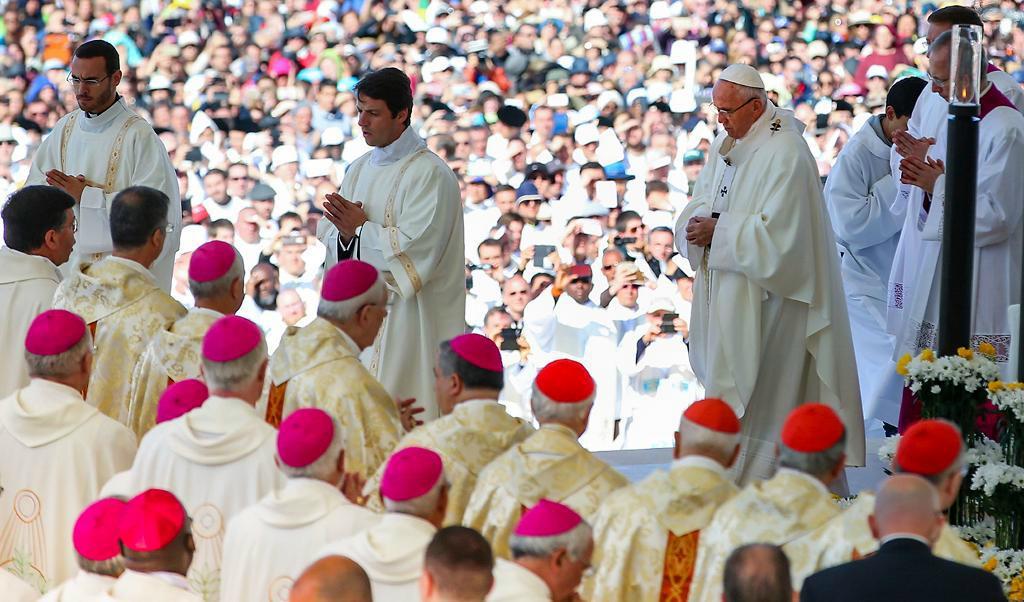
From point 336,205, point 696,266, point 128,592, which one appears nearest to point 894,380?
point 696,266

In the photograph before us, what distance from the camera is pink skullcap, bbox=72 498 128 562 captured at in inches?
138

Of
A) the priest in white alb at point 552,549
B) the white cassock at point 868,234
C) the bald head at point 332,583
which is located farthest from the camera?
the white cassock at point 868,234

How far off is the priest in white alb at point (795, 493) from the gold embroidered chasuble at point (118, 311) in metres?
2.53

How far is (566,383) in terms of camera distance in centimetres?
473

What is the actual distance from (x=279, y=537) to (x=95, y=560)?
0.59 metres

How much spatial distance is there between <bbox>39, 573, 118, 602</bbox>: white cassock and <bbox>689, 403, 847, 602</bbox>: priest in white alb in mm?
1600

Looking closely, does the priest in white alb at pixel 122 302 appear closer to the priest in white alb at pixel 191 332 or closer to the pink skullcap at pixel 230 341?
the priest in white alb at pixel 191 332

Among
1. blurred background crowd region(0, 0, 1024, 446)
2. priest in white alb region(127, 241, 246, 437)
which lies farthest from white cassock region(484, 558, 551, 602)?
blurred background crowd region(0, 0, 1024, 446)

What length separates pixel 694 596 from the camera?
177 inches

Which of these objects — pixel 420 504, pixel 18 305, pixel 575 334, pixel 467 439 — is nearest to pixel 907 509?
pixel 420 504

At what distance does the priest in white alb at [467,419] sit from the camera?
481 centimetres

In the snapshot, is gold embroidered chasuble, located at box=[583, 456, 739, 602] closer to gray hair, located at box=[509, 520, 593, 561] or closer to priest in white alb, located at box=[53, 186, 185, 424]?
gray hair, located at box=[509, 520, 593, 561]

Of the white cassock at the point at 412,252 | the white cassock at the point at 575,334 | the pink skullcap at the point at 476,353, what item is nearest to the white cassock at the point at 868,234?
the white cassock at the point at 575,334

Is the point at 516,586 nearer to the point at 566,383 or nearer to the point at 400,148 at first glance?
the point at 566,383
